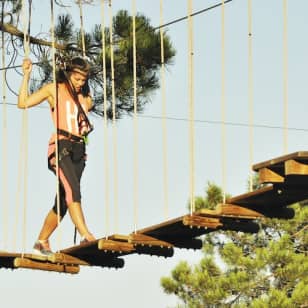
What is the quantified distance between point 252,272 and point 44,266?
492 inches

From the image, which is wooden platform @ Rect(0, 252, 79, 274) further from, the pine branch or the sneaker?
the pine branch

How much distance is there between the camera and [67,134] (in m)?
11.9

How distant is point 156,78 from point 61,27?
0.92 meters

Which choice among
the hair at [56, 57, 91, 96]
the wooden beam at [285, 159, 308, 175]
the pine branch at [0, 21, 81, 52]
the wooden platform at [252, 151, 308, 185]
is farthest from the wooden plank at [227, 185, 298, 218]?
the pine branch at [0, 21, 81, 52]

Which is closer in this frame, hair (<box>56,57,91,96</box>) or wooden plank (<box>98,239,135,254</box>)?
wooden plank (<box>98,239,135,254</box>)

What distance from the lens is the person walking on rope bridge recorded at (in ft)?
38.8

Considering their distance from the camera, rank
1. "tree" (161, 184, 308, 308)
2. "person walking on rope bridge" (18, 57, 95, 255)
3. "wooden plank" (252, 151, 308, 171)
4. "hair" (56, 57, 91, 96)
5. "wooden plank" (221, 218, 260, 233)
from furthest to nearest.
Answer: "tree" (161, 184, 308, 308) → "hair" (56, 57, 91, 96) → "person walking on rope bridge" (18, 57, 95, 255) → "wooden plank" (221, 218, 260, 233) → "wooden plank" (252, 151, 308, 171)

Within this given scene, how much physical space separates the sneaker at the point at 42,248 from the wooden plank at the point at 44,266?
9cm

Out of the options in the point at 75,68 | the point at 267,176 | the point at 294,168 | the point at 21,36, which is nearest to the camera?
the point at 294,168

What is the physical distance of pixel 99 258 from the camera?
39.1 feet

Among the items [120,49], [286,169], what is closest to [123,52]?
[120,49]

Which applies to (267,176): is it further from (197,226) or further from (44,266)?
(44,266)

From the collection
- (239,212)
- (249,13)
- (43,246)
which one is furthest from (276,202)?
(43,246)

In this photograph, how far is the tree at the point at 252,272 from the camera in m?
23.6
